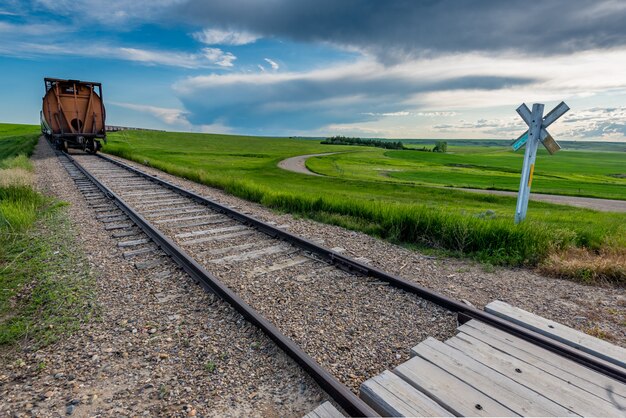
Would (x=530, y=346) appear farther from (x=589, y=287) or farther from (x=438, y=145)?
(x=438, y=145)

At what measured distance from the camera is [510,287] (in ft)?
16.4

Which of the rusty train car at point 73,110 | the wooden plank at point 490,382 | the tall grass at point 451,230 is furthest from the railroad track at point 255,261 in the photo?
the rusty train car at point 73,110

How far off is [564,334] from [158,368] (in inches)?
154

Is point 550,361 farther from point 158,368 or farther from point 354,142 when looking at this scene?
point 354,142

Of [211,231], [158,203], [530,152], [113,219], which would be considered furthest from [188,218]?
[530,152]

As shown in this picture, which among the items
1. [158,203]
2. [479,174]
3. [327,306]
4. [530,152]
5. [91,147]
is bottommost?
→ [479,174]

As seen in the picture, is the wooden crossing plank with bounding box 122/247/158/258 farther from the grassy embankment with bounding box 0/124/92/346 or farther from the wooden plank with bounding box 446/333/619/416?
the wooden plank with bounding box 446/333/619/416

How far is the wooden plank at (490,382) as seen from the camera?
2.46m

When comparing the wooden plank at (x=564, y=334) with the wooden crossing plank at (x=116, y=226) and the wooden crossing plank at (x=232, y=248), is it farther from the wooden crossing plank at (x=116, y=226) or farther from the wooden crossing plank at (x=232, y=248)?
the wooden crossing plank at (x=116, y=226)

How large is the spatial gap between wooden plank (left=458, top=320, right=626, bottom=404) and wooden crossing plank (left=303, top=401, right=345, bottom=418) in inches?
64.1

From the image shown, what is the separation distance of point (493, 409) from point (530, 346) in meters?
1.04

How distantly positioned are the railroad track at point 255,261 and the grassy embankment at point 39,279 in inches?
33.5

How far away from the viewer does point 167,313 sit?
13.4ft

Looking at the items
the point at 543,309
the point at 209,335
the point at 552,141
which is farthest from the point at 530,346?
the point at 552,141
